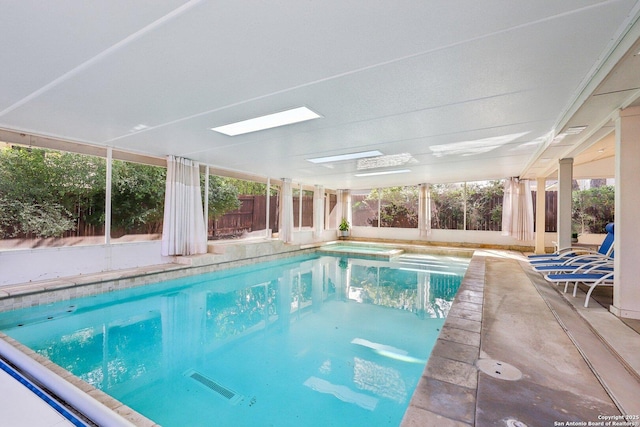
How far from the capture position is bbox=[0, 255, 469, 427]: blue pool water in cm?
220

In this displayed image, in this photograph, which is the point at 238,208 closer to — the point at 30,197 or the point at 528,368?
the point at 30,197

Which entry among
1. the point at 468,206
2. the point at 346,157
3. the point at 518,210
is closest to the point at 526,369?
the point at 346,157

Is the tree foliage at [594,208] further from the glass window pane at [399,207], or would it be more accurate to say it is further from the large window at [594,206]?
the glass window pane at [399,207]

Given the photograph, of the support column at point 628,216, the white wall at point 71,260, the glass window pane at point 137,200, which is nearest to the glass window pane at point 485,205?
the support column at point 628,216

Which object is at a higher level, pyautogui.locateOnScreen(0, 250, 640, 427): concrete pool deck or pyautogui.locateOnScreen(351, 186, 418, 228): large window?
pyautogui.locateOnScreen(351, 186, 418, 228): large window

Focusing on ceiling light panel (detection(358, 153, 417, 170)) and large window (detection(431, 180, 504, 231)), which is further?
large window (detection(431, 180, 504, 231))

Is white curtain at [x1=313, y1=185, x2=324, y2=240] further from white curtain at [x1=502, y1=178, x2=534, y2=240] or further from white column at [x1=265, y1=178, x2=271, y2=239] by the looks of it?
white curtain at [x1=502, y1=178, x2=534, y2=240]

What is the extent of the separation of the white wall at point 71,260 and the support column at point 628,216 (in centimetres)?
753

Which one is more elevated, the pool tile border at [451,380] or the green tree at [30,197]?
the green tree at [30,197]

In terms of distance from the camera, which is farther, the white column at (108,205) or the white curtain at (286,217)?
the white curtain at (286,217)

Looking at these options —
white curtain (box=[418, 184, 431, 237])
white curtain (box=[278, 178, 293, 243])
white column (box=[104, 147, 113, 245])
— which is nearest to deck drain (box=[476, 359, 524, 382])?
white column (box=[104, 147, 113, 245])

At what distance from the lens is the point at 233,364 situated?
2.82 m

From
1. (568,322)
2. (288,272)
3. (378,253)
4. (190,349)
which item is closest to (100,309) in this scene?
(190,349)

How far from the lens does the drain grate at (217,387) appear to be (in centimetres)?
228
